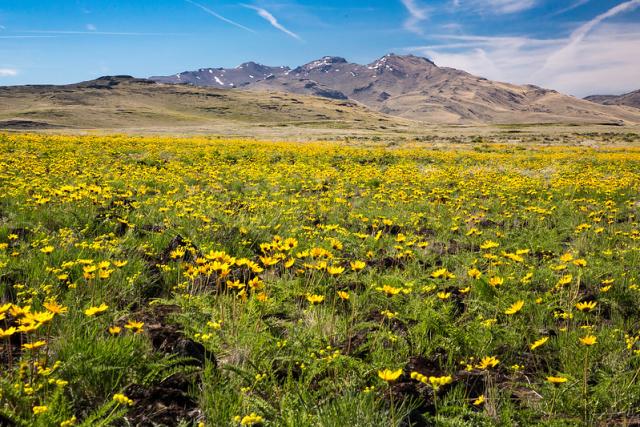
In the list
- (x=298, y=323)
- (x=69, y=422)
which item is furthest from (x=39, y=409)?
(x=298, y=323)

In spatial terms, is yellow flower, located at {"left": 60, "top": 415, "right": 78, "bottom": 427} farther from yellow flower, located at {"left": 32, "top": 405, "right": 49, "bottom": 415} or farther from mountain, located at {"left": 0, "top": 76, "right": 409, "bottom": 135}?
mountain, located at {"left": 0, "top": 76, "right": 409, "bottom": 135}

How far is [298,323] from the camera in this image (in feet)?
11.8

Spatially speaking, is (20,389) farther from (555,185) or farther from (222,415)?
(555,185)

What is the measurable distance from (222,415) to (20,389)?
1074 mm

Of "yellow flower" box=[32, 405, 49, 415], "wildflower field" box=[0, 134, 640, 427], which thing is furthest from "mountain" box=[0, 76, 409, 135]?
"yellow flower" box=[32, 405, 49, 415]

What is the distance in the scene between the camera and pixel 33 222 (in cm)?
571

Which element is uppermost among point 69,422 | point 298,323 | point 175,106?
point 175,106

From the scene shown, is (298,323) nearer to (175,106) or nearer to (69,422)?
(69,422)

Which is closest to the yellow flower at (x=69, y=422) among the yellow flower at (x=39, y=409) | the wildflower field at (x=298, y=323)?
the wildflower field at (x=298, y=323)

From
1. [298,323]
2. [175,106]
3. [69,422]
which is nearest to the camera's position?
[69,422]

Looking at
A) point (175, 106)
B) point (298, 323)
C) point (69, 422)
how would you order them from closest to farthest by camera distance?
1. point (69, 422)
2. point (298, 323)
3. point (175, 106)

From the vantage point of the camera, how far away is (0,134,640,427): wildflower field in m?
2.41

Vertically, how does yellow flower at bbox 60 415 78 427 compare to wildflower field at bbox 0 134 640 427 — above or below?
above

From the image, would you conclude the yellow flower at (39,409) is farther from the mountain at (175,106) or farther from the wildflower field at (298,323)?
the mountain at (175,106)
